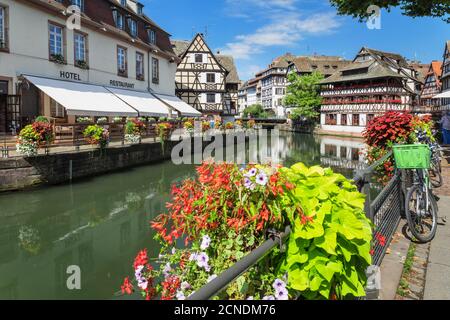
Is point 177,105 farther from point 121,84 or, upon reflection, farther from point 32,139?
point 32,139

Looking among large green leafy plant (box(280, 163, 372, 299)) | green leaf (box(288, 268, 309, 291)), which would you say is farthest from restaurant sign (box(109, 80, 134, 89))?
green leaf (box(288, 268, 309, 291))

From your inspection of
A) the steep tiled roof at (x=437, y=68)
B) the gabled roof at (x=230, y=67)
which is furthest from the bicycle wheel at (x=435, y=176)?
the steep tiled roof at (x=437, y=68)

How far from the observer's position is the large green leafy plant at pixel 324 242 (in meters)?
2.00

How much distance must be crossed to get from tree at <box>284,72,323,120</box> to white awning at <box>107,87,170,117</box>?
118 ft

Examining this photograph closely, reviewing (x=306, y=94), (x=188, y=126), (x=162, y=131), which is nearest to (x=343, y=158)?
(x=188, y=126)

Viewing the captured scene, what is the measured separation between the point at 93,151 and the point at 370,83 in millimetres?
43082

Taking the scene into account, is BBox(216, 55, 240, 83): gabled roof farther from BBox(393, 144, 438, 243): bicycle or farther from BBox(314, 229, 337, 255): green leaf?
BBox(314, 229, 337, 255): green leaf

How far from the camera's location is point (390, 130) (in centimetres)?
732

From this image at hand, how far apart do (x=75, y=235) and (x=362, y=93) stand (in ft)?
159

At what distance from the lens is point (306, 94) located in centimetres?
5866

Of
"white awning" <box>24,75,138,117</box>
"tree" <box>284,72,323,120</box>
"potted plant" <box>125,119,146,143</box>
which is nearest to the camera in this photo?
"white awning" <box>24,75,138,117</box>

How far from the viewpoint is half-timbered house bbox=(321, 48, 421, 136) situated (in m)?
46.8
